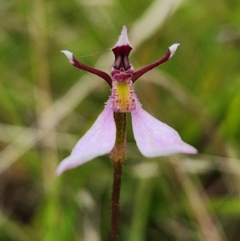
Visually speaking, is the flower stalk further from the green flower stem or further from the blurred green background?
the blurred green background

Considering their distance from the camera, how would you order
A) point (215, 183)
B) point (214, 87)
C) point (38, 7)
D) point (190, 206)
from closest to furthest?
point (190, 206) < point (215, 183) < point (214, 87) < point (38, 7)

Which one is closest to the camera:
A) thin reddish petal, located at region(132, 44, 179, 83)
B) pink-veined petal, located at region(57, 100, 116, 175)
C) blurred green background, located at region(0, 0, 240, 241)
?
pink-veined petal, located at region(57, 100, 116, 175)

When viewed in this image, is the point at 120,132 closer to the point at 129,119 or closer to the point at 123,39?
the point at 123,39

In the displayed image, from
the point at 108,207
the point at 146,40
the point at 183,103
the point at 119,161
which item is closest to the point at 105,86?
the point at 146,40

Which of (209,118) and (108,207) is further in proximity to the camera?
(209,118)

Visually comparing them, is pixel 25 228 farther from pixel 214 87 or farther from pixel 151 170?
pixel 214 87

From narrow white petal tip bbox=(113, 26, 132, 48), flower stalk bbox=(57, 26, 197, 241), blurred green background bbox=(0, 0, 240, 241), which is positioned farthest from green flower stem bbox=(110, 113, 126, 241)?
blurred green background bbox=(0, 0, 240, 241)
